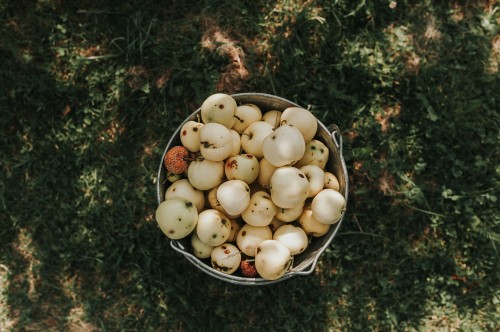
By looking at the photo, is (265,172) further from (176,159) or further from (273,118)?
(176,159)

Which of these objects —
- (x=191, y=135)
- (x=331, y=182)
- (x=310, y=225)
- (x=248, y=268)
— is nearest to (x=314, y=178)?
(x=331, y=182)

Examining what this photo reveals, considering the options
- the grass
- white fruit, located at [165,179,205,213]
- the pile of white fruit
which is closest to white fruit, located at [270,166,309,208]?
the pile of white fruit

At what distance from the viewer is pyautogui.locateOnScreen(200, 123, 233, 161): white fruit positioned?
88.2 inches

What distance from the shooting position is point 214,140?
7.36 ft

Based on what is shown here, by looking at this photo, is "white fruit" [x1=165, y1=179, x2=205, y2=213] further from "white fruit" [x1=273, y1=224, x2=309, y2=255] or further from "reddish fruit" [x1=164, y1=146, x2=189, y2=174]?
"white fruit" [x1=273, y1=224, x2=309, y2=255]

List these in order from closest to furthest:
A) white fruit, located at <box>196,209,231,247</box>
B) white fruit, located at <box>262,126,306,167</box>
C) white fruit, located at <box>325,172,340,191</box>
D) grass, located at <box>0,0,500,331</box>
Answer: white fruit, located at <box>262,126,306,167</box> → white fruit, located at <box>196,209,231,247</box> → white fruit, located at <box>325,172,340,191</box> → grass, located at <box>0,0,500,331</box>

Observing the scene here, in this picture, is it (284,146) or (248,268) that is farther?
(248,268)

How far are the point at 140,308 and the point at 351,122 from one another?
6.50ft

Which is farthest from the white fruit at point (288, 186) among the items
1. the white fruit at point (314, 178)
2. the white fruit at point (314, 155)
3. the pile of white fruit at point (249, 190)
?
the white fruit at point (314, 155)

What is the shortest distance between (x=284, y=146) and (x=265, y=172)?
0.26 meters

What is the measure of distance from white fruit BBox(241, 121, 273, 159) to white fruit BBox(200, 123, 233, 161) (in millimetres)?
158

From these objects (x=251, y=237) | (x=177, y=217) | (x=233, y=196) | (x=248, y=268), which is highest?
(x=233, y=196)

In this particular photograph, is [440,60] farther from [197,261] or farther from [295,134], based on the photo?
[197,261]

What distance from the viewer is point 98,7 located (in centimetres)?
326
